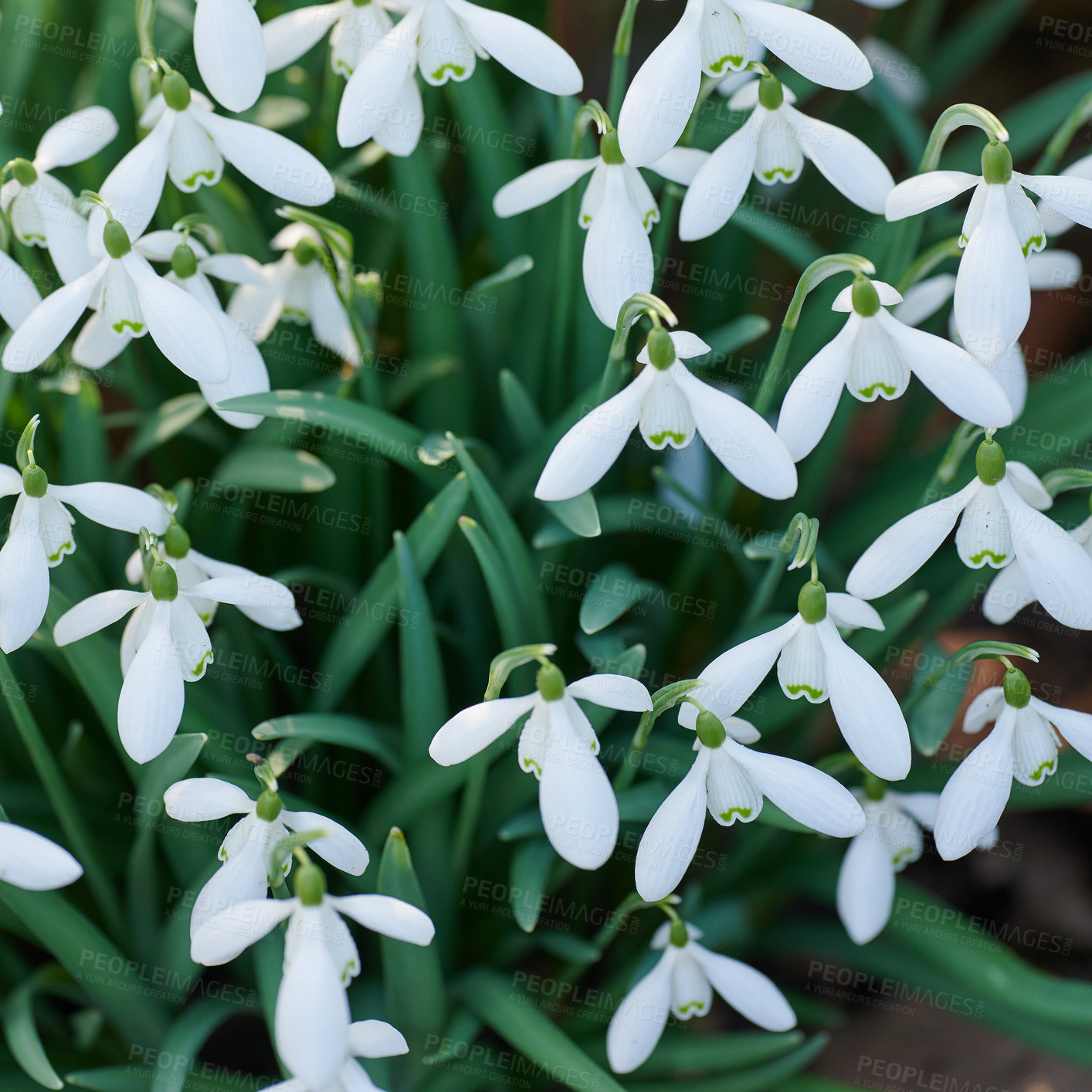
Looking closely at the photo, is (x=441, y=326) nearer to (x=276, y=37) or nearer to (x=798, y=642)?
(x=276, y=37)

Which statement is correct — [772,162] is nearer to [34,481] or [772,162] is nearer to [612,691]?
[612,691]

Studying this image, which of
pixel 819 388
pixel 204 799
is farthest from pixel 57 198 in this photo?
pixel 819 388

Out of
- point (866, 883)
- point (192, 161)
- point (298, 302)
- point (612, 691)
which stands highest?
point (192, 161)

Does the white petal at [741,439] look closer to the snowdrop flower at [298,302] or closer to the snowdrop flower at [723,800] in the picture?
the snowdrop flower at [723,800]

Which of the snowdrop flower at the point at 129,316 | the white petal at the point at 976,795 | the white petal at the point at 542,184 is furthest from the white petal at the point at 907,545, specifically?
the snowdrop flower at the point at 129,316

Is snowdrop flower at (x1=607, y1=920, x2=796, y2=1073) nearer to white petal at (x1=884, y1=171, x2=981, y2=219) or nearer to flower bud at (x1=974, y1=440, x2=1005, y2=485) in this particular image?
flower bud at (x1=974, y1=440, x2=1005, y2=485)
